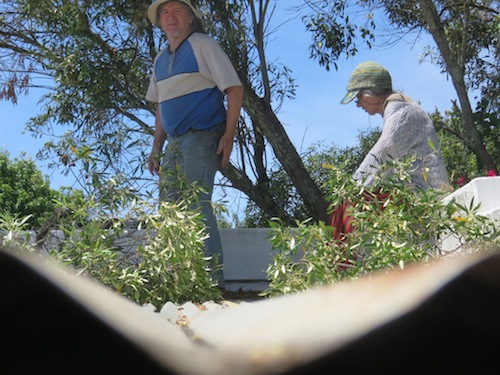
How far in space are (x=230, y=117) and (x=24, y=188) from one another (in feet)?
36.1

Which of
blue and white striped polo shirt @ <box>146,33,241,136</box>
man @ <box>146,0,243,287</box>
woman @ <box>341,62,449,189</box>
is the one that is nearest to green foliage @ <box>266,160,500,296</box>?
woman @ <box>341,62,449,189</box>

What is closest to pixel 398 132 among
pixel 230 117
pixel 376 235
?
pixel 230 117

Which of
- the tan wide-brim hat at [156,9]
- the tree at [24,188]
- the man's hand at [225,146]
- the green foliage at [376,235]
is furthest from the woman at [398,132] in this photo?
the tree at [24,188]

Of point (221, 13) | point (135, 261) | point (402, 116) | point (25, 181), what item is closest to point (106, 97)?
point (221, 13)

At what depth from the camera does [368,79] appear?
500cm

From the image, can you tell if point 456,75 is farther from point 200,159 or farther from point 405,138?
point 200,159

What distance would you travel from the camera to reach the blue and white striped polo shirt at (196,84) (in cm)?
496

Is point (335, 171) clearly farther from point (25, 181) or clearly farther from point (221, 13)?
point (25, 181)

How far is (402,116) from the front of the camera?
4.67 meters

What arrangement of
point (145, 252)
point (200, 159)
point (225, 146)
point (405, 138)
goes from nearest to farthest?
point (145, 252) < point (405, 138) < point (200, 159) < point (225, 146)

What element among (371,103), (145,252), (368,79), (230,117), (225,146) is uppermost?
(368,79)

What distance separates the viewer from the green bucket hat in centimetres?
500

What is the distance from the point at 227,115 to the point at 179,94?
41 centimetres

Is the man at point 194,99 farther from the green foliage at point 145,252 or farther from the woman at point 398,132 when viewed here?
the green foliage at point 145,252
